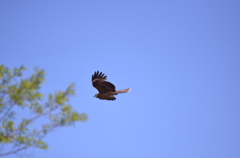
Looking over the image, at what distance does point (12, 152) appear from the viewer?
19.2ft

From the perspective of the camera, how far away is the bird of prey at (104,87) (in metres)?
11.9

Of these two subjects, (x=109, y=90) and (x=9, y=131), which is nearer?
(x=9, y=131)

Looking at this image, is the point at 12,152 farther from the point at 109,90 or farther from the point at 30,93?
the point at 109,90

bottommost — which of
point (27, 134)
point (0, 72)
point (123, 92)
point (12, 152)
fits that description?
point (12, 152)

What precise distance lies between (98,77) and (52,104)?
18.1 feet

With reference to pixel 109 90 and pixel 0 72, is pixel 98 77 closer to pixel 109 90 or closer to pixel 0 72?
pixel 109 90

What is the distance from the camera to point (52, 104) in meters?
6.54

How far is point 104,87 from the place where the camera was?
1203 cm

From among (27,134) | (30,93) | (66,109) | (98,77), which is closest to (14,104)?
(30,93)

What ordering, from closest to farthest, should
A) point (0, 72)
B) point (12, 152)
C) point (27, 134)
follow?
point (12, 152)
point (27, 134)
point (0, 72)

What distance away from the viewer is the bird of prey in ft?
38.9

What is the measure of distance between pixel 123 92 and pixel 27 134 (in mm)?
6548

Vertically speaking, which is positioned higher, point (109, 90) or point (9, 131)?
point (109, 90)

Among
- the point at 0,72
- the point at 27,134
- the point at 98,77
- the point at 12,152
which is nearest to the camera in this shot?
the point at 12,152
